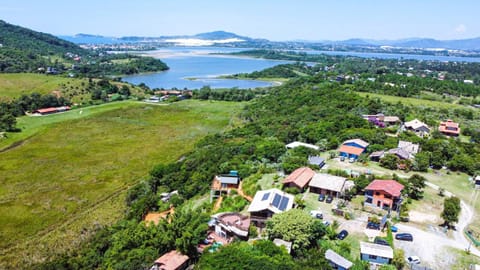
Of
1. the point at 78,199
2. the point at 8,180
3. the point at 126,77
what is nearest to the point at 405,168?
the point at 78,199

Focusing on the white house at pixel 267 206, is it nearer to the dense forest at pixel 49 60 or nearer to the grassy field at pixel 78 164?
the grassy field at pixel 78 164

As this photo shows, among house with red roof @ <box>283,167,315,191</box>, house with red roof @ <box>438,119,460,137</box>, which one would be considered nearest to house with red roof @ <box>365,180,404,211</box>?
house with red roof @ <box>283,167,315,191</box>

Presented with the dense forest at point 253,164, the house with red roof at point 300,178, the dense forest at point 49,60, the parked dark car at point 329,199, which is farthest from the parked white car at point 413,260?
the dense forest at point 49,60

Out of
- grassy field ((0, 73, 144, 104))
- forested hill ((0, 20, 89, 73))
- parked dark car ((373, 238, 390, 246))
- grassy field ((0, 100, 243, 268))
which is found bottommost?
grassy field ((0, 100, 243, 268))

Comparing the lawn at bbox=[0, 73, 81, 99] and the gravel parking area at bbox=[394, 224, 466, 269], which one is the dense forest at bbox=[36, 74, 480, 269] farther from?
→ the lawn at bbox=[0, 73, 81, 99]

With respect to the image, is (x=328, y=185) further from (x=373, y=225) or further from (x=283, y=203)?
(x=373, y=225)

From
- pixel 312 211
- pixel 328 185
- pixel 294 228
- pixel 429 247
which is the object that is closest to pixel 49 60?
pixel 328 185
